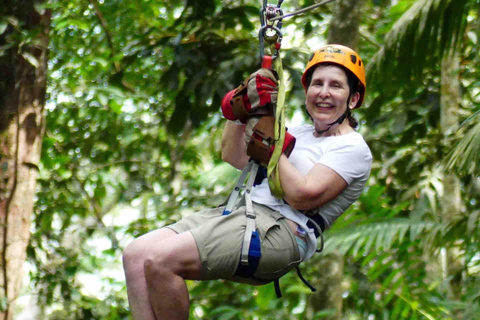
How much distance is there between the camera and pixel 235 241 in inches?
86.9

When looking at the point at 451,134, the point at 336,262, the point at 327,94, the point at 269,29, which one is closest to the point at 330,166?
the point at 327,94

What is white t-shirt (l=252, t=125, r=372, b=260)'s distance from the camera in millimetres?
2373

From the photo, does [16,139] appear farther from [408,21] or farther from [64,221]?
[408,21]

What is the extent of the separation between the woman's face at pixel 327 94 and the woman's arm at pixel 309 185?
231mm

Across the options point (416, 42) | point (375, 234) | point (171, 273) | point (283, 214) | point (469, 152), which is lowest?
point (375, 234)

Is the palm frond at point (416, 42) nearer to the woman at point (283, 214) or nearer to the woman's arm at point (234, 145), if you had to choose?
the woman at point (283, 214)

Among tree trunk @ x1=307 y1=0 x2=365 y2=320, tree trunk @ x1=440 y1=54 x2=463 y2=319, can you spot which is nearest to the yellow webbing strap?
tree trunk @ x1=307 y1=0 x2=365 y2=320

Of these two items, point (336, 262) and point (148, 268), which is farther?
point (336, 262)

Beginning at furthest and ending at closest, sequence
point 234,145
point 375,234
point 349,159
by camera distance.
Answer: point 375,234 → point 234,145 → point 349,159

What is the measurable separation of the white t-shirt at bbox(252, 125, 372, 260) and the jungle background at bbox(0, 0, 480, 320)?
1.04 m

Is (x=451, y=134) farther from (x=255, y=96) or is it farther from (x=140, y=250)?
(x=140, y=250)

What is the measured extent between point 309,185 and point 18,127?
2.35 metres

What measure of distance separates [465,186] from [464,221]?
3.44 feet

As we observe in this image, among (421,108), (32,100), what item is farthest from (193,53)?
(421,108)
